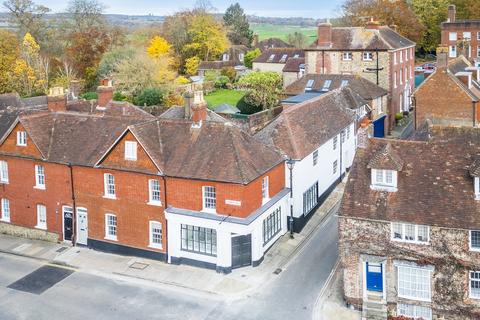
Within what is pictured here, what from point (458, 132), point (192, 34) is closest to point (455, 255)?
point (458, 132)

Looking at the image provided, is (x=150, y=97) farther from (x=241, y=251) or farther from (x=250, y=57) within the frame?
(x=250, y=57)

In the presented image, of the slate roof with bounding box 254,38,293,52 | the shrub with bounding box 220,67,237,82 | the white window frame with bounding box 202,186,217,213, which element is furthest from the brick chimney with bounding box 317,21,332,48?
the slate roof with bounding box 254,38,293,52

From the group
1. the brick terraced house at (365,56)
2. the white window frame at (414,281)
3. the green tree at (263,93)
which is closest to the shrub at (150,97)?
the green tree at (263,93)

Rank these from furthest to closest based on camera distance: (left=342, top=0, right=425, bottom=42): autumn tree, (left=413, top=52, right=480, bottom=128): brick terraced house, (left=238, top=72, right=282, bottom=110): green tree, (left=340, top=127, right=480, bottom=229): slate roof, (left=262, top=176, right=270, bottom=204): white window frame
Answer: (left=342, top=0, right=425, bottom=42): autumn tree, (left=238, top=72, right=282, bottom=110): green tree, (left=413, top=52, right=480, bottom=128): brick terraced house, (left=262, top=176, right=270, bottom=204): white window frame, (left=340, top=127, right=480, bottom=229): slate roof

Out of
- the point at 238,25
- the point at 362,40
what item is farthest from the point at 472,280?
the point at 238,25

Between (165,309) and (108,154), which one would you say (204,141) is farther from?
(165,309)

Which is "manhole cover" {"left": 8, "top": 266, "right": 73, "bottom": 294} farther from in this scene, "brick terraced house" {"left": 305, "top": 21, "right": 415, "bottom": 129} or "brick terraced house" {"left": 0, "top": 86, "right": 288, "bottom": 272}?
"brick terraced house" {"left": 305, "top": 21, "right": 415, "bottom": 129}
